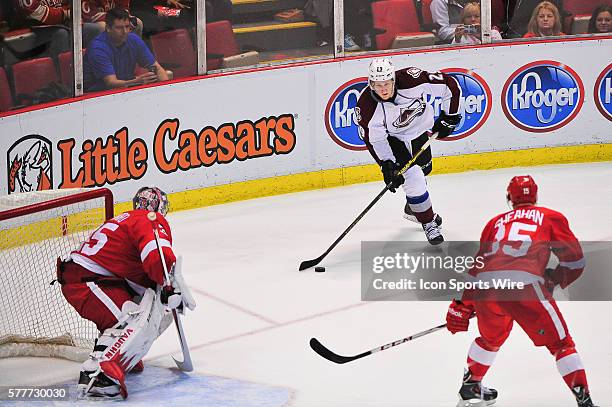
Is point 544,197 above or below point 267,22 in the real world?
below

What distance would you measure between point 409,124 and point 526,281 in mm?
2824

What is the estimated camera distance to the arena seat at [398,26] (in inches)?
350

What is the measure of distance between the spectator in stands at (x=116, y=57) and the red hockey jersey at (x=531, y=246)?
12.2 feet

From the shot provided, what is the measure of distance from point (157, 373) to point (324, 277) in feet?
5.52

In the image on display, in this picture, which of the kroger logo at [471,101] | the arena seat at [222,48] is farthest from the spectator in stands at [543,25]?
the arena seat at [222,48]

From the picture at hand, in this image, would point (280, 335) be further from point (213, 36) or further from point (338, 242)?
point (213, 36)

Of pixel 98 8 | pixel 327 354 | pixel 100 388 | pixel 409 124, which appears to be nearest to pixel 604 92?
pixel 409 124

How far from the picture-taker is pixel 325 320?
19.8ft

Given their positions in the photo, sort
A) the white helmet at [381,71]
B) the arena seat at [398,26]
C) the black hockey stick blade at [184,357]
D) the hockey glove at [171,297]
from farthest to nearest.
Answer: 1. the arena seat at [398,26]
2. the white helmet at [381,71]
3. the black hockey stick blade at [184,357]
4. the hockey glove at [171,297]

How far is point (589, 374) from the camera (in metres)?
5.16

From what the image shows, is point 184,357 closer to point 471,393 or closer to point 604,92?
point 471,393

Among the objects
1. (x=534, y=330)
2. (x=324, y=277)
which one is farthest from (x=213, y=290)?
(x=534, y=330)

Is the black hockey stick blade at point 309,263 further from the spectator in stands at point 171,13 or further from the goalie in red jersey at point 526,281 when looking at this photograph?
the goalie in red jersey at point 526,281

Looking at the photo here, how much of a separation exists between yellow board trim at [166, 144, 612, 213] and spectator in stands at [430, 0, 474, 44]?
86 cm
